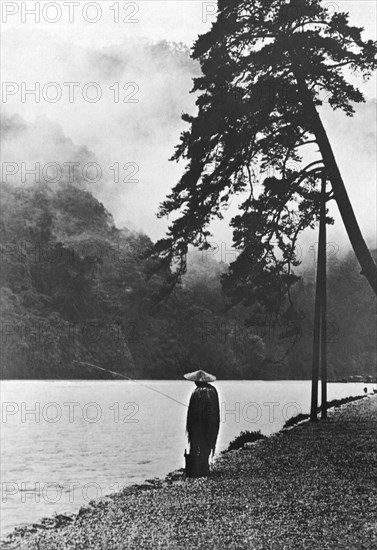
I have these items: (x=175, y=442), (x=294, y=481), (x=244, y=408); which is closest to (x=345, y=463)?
(x=294, y=481)

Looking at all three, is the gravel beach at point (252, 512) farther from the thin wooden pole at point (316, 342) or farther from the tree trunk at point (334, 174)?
the thin wooden pole at point (316, 342)

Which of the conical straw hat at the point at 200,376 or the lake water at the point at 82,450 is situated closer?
the conical straw hat at the point at 200,376

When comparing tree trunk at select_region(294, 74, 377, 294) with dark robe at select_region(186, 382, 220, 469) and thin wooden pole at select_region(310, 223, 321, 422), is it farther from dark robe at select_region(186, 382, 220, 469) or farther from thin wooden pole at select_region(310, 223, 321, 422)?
thin wooden pole at select_region(310, 223, 321, 422)

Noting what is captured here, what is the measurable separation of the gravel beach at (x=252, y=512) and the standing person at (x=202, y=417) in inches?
23.0

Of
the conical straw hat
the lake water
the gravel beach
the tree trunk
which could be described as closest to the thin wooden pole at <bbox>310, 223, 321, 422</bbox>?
the lake water

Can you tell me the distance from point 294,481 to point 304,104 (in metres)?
10.8

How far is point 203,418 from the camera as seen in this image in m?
16.0

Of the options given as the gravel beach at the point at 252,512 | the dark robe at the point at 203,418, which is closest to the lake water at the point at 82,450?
the dark robe at the point at 203,418

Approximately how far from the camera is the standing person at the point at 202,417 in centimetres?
1591

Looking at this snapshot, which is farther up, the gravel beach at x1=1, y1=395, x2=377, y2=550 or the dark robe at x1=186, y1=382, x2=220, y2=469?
the dark robe at x1=186, y1=382, x2=220, y2=469

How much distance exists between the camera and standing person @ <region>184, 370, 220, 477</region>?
52.2 feet

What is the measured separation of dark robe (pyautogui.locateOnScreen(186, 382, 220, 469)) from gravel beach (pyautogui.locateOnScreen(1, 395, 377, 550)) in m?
0.68

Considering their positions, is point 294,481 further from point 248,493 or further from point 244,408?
Answer: point 244,408

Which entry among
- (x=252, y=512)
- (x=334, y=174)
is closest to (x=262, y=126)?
(x=334, y=174)
